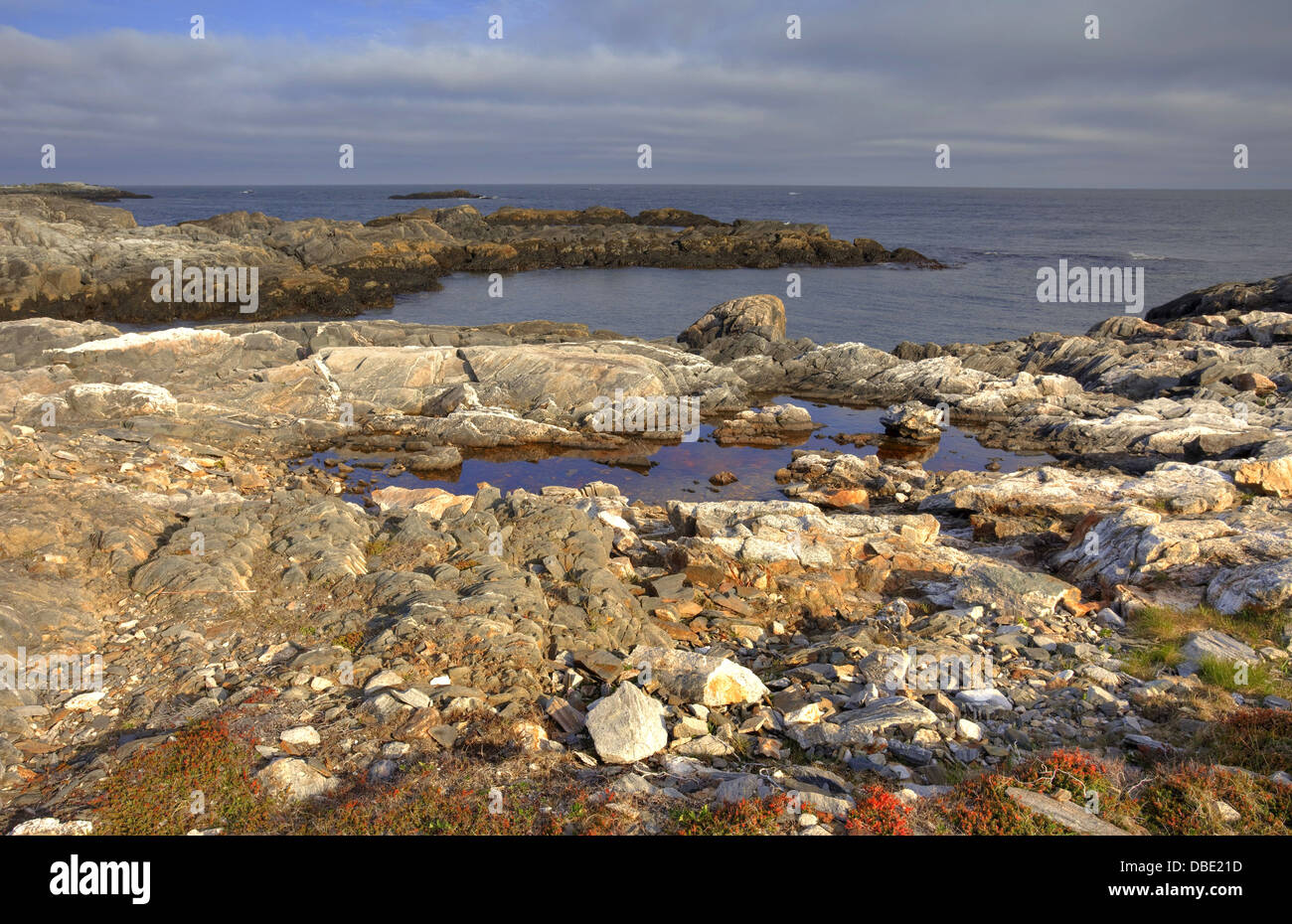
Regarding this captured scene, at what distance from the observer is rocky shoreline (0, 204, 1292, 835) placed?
23.2ft

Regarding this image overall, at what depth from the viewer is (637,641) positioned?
A: 1182 centimetres

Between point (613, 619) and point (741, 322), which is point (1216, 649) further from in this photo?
point (741, 322)

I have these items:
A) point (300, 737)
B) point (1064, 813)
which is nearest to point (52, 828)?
point (300, 737)

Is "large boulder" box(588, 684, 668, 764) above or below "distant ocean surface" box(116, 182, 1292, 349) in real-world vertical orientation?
below

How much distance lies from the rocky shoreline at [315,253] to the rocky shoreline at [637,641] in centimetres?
3136

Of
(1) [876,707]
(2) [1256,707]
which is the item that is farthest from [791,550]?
(2) [1256,707]

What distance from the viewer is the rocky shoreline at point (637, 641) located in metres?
7.07

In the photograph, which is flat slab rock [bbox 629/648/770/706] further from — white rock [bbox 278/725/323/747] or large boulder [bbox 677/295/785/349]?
large boulder [bbox 677/295/785/349]

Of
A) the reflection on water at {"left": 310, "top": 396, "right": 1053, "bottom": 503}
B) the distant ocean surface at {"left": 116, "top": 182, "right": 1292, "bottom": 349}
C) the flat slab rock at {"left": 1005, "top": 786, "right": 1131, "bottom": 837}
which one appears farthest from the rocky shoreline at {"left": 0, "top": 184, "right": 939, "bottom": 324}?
the flat slab rock at {"left": 1005, "top": 786, "right": 1131, "bottom": 837}

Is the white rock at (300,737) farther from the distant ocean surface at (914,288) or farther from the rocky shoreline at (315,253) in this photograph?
the rocky shoreline at (315,253)

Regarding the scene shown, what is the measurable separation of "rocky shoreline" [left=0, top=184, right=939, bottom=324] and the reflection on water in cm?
3468

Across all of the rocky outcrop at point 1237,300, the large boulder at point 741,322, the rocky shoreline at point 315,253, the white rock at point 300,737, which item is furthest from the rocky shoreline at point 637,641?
the rocky shoreline at point 315,253

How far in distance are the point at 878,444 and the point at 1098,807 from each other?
24.9 metres

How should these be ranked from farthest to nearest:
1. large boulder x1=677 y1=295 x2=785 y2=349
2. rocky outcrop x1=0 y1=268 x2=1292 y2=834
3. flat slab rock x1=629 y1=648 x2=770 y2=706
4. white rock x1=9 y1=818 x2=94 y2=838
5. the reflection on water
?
large boulder x1=677 y1=295 x2=785 y2=349, the reflection on water, flat slab rock x1=629 y1=648 x2=770 y2=706, rocky outcrop x1=0 y1=268 x2=1292 y2=834, white rock x1=9 y1=818 x2=94 y2=838
